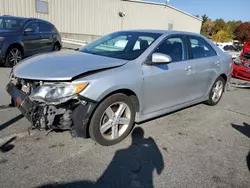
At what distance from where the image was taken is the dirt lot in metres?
2.47

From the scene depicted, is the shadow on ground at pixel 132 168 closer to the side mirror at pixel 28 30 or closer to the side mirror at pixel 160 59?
the side mirror at pixel 160 59

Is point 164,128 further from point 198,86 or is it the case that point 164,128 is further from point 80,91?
point 80,91

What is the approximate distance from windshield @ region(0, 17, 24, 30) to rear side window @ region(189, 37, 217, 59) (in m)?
6.17

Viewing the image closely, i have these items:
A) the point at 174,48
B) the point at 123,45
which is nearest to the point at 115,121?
the point at 123,45

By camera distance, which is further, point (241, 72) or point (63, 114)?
point (241, 72)

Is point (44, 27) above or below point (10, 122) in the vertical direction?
above

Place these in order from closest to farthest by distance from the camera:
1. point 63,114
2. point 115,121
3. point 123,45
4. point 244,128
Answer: point 63,114, point 115,121, point 123,45, point 244,128

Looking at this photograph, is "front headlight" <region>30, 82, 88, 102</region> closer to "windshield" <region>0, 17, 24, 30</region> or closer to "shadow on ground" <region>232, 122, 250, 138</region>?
"shadow on ground" <region>232, 122, 250, 138</region>

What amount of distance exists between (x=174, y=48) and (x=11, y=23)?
6473 millimetres

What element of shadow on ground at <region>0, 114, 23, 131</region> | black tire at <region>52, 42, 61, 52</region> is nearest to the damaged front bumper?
shadow on ground at <region>0, 114, 23, 131</region>

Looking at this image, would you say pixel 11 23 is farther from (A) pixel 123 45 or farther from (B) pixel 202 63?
(B) pixel 202 63

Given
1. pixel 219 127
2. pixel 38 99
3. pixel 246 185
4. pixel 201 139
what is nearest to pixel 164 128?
pixel 201 139

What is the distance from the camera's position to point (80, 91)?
8.68 feet

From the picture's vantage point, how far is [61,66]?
290 centimetres
